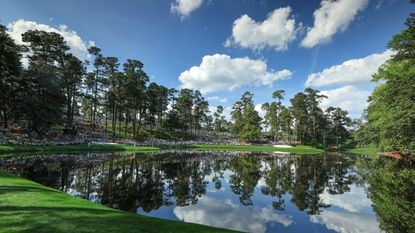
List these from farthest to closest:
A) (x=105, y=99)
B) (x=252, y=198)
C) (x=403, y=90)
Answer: (x=105, y=99) < (x=403, y=90) < (x=252, y=198)

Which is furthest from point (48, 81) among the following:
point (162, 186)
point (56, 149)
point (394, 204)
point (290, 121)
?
point (290, 121)

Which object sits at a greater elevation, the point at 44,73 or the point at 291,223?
the point at 44,73

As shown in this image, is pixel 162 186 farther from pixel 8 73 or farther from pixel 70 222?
pixel 8 73

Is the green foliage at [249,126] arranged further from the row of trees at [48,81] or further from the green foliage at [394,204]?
the green foliage at [394,204]

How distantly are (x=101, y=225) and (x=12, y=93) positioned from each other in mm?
42256

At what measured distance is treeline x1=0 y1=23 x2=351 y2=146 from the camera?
116 ft

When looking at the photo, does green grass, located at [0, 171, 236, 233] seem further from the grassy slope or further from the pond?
the grassy slope

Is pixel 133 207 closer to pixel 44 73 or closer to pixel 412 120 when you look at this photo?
pixel 412 120

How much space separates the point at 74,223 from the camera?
19.2ft

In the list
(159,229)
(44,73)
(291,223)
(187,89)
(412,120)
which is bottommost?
(291,223)

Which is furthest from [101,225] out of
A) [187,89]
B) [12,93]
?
[187,89]

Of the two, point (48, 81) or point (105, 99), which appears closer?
point (48, 81)

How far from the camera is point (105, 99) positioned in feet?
194

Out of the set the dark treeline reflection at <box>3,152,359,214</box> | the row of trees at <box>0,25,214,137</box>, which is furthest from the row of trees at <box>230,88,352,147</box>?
the dark treeline reflection at <box>3,152,359,214</box>
